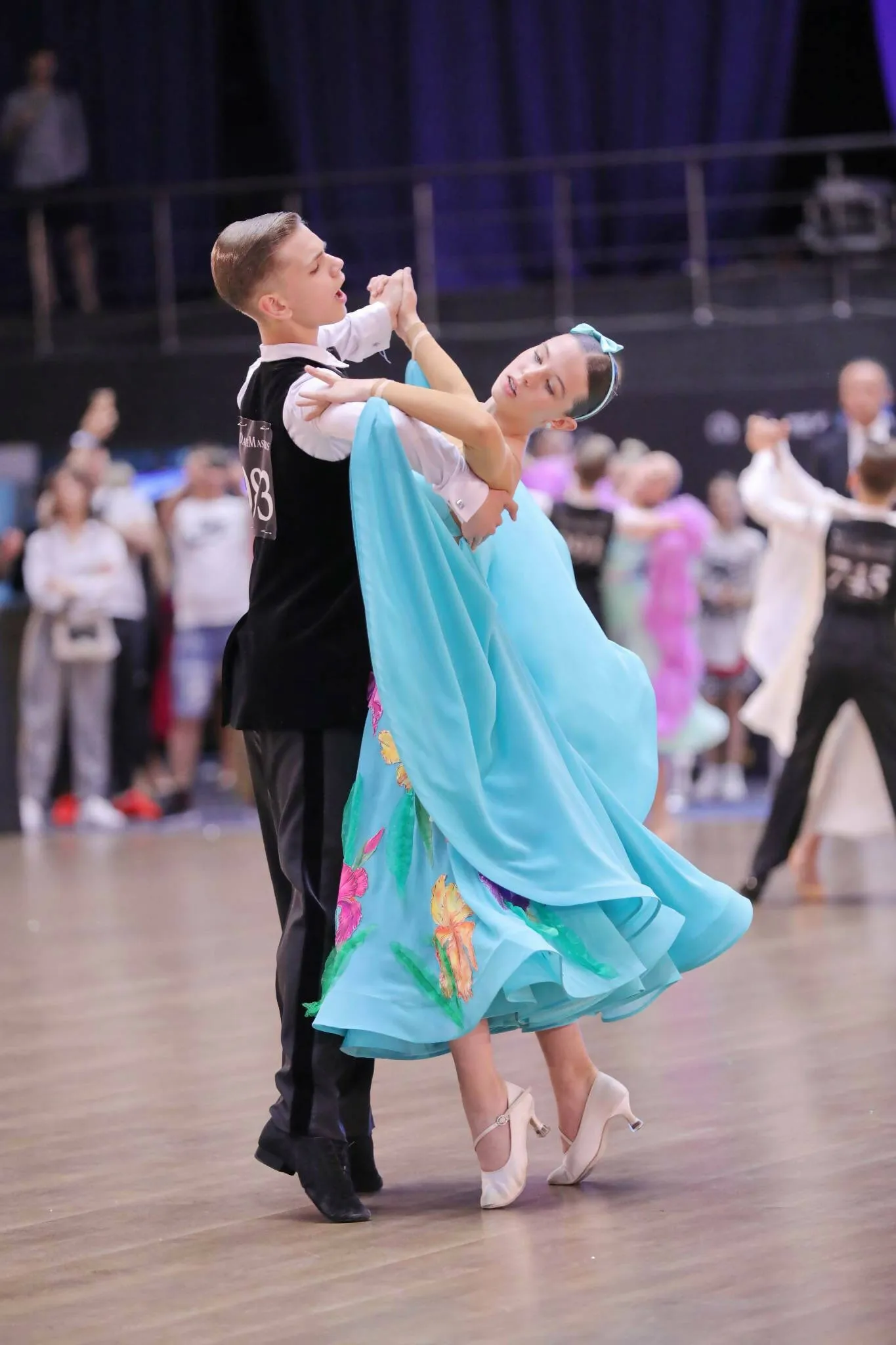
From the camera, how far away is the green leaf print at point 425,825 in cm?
308

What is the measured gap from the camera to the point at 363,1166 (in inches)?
127

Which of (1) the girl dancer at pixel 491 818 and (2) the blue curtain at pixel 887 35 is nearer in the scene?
(1) the girl dancer at pixel 491 818

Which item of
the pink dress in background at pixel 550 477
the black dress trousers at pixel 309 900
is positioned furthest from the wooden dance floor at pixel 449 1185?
the pink dress in background at pixel 550 477

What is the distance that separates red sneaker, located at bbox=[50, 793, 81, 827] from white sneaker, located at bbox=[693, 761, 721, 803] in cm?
292

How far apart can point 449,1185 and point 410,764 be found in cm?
71

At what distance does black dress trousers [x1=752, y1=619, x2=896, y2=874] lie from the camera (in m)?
6.19

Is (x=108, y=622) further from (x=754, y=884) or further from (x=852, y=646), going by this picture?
(x=852, y=646)

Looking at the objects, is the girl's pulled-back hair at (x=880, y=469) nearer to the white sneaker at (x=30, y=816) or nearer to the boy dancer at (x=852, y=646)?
the boy dancer at (x=852, y=646)

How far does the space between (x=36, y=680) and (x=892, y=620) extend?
4755 millimetres

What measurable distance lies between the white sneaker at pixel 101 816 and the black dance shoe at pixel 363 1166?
20.7 ft

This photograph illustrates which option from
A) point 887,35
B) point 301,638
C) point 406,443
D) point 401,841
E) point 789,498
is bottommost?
point 789,498

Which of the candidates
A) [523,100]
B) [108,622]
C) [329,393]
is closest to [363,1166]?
[329,393]

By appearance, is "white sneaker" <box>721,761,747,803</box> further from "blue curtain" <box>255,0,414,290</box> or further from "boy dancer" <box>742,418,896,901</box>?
"blue curtain" <box>255,0,414,290</box>

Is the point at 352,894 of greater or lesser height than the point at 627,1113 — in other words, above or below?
above
